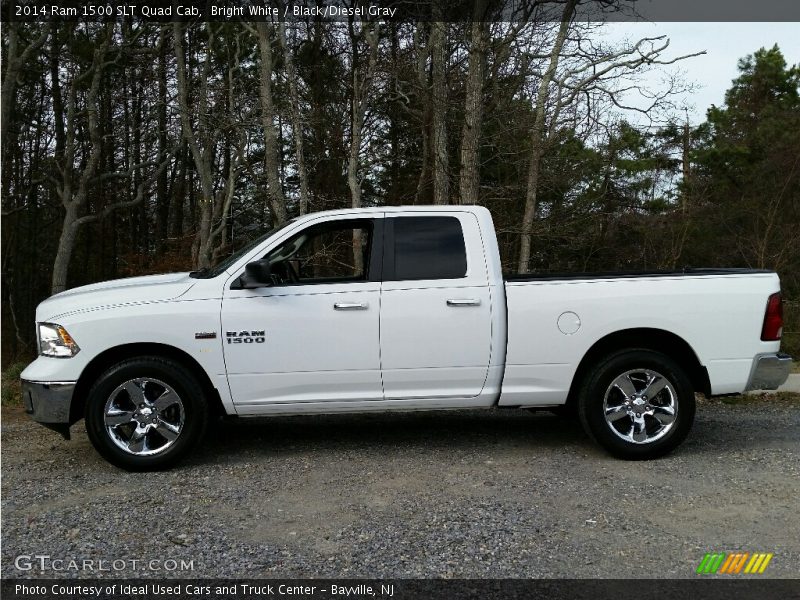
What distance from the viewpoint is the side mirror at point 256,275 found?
17.9 feet

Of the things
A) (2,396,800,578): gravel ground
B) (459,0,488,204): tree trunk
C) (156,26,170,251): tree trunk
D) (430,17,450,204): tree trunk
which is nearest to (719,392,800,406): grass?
(2,396,800,578): gravel ground

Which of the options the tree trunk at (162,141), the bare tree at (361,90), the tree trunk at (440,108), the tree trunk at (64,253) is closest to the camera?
the tree trunk at (440,108)

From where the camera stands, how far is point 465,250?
5898 mm

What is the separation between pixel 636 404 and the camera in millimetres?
5809

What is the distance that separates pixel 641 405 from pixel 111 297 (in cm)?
424

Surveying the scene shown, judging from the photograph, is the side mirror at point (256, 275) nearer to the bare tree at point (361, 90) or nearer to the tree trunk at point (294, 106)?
the bare tree at point (361, 90)

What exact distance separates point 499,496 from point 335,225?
253 cm

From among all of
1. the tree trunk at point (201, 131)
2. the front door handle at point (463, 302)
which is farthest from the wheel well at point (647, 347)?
the tree trunk at point (201, 131)

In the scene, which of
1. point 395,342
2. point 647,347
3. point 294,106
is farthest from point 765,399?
point 294,106

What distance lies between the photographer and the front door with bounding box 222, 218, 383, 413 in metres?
5.59

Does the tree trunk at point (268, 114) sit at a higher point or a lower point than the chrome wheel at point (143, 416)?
higher

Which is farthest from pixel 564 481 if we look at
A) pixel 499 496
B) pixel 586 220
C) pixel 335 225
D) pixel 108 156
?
pixel 108 156

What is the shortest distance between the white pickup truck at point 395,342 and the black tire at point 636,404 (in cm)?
1

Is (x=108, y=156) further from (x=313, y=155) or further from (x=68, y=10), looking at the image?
(x=313, y=155)
